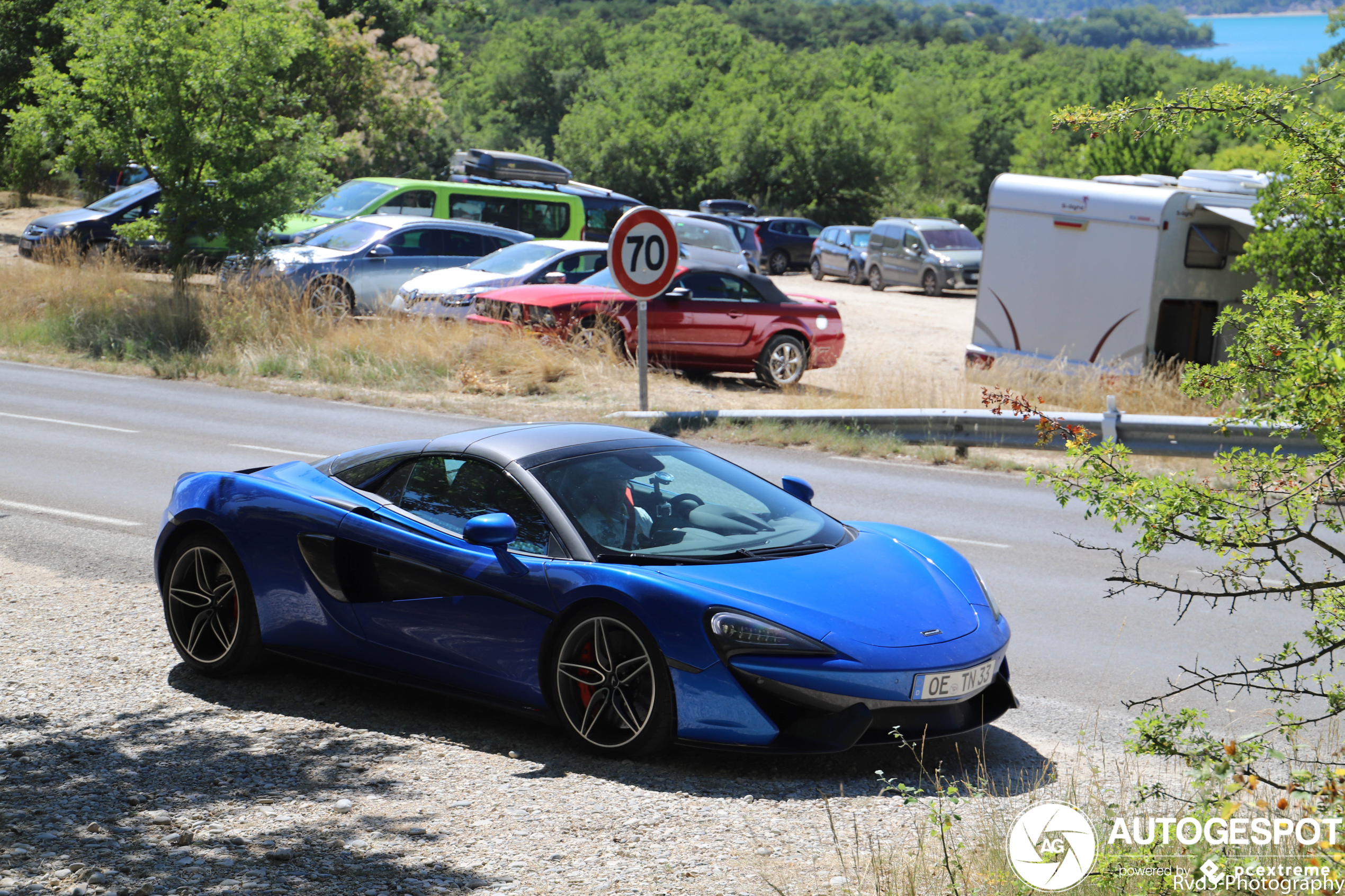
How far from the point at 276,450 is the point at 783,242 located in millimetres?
31218

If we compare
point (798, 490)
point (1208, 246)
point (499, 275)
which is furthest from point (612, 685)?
point (499, 275)

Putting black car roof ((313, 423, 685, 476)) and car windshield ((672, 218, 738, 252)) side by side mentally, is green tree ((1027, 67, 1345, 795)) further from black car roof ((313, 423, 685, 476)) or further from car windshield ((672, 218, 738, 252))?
car windshield ((672, 218, 738, 252))

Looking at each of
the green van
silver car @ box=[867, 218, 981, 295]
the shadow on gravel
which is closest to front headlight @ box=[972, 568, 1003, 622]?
the shadow on gravel

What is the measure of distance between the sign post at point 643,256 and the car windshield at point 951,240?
24.8m

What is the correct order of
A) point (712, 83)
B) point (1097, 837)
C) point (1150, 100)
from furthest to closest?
point (712, 83) < point (1150, 100) < point (1097, 837)

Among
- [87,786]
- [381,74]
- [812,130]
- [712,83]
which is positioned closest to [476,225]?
[381,74]

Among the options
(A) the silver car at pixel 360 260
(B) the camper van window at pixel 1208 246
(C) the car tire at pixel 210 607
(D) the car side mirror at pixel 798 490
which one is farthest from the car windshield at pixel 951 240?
(C) the car tire at pixel 210 607

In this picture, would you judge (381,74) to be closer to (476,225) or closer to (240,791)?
(476,225)

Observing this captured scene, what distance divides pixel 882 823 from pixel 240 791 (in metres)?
2.28

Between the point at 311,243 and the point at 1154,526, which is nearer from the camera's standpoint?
the point at 1154,526

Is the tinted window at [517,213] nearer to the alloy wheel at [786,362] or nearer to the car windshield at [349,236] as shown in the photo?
the car windshield at [349,236]

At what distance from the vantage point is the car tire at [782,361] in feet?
59.5

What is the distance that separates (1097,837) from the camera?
147 inches

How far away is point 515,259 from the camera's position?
20141 millimetres
